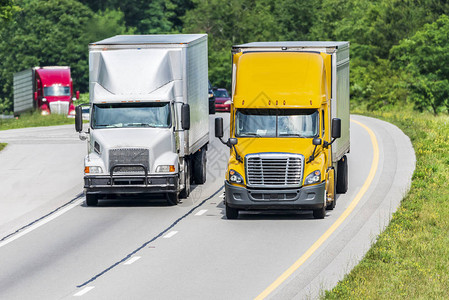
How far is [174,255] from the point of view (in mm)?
17969

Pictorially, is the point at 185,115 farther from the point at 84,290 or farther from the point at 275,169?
the point at 84,290

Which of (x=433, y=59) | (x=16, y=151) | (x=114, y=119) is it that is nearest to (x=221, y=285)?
(x=114, y=119)

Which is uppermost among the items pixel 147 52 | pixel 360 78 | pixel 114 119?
pixel 147 52

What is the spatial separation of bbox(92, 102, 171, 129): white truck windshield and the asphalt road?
208cm

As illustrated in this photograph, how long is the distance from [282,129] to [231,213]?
86.5 inches

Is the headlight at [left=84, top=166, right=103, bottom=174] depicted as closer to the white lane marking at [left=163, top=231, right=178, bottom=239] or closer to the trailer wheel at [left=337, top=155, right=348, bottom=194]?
the white lane marking at [left=163, top=231, right=178, bottom=239]

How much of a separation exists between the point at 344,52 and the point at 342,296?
12.4m

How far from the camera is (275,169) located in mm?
21141

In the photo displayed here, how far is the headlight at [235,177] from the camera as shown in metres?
21.3

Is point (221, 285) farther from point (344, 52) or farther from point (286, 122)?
point (344, 52)

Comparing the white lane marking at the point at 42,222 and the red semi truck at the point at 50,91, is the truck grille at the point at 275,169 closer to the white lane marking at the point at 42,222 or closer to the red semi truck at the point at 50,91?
the white lane marking at the point at 42,222

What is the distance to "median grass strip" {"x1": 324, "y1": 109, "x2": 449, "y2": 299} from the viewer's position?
555 inches

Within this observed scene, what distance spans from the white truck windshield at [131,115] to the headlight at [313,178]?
4.31 meters

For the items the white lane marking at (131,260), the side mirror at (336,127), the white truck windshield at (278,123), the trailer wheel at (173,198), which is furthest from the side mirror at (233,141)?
the white lane marking at (131,260)
